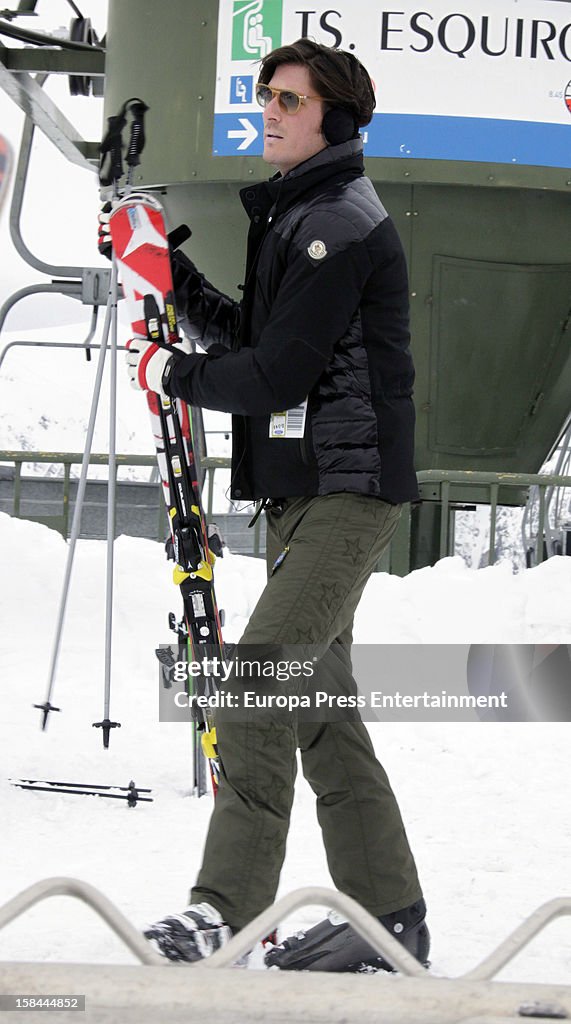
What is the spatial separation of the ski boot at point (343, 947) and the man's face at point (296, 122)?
1736 mm

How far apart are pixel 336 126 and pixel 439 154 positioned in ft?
16.5

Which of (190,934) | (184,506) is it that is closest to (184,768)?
(184,506)

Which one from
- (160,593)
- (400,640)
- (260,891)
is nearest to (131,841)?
(260,891)

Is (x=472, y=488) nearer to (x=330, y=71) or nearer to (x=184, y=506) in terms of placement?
(x=184, y=506)

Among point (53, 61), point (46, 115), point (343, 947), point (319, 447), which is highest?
point (53, 61)

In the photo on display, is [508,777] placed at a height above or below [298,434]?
below

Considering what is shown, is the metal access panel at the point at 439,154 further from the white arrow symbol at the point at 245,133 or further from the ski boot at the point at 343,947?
the ski boot at the point at 343,947

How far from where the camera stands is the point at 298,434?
2785 millimetres

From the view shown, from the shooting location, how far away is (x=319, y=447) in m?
2.75

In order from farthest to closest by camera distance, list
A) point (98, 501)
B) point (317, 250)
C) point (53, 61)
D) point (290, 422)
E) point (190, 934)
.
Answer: point (98, 501) < point (53, 61) < point (290, 422) < point (317, 250) < point (190, 934)

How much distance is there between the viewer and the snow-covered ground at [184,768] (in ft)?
10.9

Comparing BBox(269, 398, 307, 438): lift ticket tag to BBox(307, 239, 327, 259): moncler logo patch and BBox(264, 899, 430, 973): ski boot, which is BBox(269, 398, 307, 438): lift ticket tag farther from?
BBox(264, 899, 430, 973): ski boot

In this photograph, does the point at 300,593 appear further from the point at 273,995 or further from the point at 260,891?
the point at 273,995

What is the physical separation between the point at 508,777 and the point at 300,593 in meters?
2.89
